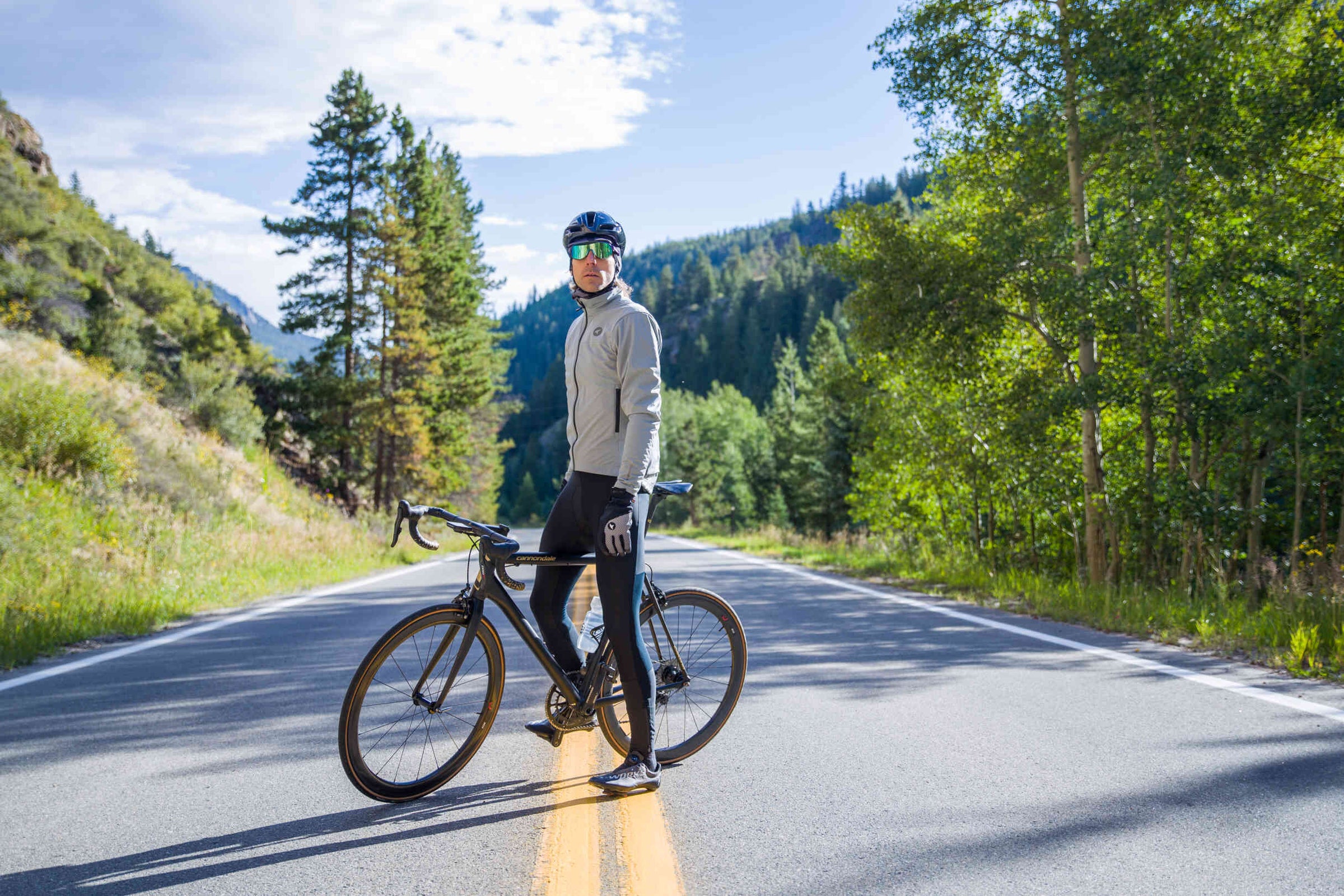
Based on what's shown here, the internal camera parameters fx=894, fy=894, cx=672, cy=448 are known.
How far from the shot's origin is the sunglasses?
3527 mm

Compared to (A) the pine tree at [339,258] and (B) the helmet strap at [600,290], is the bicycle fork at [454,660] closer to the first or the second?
(B) the helmet strap at [600,290]

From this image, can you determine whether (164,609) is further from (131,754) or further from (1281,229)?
(1281,229)

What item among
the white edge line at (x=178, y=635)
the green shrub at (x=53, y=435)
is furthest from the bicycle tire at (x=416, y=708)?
the green shrub at (x=53, y=435)

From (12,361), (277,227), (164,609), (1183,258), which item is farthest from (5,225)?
(1183,258)

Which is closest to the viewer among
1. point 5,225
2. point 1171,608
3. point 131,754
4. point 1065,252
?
point 131,754

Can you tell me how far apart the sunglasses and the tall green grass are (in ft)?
16.7

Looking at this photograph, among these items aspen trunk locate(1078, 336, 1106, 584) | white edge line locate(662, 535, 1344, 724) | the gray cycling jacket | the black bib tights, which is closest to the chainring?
the black bib tights

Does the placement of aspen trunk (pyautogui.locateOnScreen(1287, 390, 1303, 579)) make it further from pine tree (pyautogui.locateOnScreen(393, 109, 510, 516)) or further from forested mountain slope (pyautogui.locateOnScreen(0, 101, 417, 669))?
pine tree (pyautogui.locateOnScreen(393, 109, 510, 516))

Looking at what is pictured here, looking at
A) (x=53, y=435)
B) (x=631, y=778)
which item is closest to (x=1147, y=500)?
(x=631, y=778)

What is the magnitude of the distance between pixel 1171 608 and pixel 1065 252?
4884 millimetres

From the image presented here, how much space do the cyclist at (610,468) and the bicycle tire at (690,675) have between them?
1.04 ft

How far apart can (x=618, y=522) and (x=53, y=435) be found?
12744 millimetres

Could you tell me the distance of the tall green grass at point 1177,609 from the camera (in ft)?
19.8

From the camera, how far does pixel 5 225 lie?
31.2m
